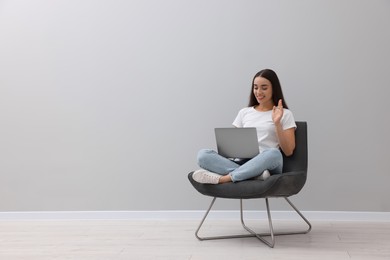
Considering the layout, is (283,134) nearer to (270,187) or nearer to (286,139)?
(286,139)

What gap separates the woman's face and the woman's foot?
0.66 meters

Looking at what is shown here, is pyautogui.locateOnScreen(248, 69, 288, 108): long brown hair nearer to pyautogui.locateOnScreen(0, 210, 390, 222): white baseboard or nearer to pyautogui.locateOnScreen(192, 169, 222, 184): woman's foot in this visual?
pyautogui.locateOnScreen(192, 169, 222, 184): woman's foot

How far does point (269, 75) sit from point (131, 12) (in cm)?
128

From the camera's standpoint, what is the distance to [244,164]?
3061 millimetres

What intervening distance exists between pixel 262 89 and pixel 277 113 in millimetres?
242

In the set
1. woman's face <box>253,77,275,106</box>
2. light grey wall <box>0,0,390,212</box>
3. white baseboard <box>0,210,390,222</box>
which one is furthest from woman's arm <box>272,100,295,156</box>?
white baseboard <box>0,210,390,222</box>

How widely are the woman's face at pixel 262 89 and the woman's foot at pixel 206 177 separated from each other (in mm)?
664

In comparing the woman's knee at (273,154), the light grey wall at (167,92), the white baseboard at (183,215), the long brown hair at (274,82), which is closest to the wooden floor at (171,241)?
the white baseboard at (183,215)

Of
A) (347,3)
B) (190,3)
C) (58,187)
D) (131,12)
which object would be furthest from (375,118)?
(58,187)

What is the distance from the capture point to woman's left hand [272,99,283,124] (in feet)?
10.4

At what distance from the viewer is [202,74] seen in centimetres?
389

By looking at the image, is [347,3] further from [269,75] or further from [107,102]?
[107,102]

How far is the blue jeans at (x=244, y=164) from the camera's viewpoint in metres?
2.99

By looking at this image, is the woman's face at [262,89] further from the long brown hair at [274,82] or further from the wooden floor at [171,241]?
the wooden floor at [171,241]
